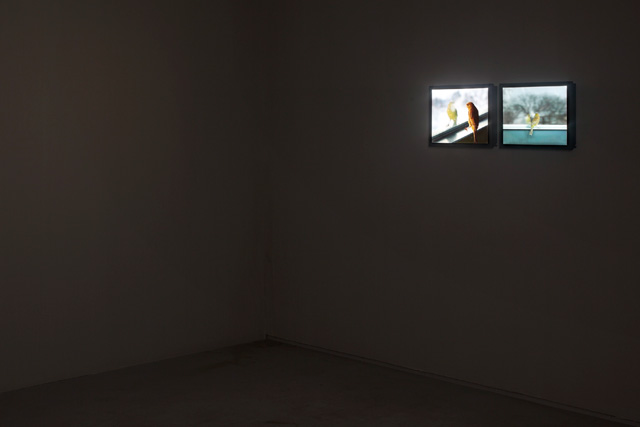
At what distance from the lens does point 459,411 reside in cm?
445

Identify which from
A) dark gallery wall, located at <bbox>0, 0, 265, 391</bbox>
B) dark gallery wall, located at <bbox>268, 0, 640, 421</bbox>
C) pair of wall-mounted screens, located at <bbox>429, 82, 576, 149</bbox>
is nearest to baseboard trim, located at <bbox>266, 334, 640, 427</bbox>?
dark gallery wall, located at <bbox>268, 0, 640, 421</bbox>

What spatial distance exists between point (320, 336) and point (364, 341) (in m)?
0.44

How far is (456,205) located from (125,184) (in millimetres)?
2266

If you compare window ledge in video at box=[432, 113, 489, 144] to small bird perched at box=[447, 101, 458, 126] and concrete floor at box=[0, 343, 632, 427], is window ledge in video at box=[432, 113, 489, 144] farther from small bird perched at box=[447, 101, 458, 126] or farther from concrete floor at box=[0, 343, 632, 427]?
concrete floor at box=[0, 343, 632, 427]

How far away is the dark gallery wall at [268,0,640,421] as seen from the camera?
4.30 m

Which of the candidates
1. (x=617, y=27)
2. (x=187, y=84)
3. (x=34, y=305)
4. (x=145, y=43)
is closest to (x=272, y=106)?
(x=187, y=84)

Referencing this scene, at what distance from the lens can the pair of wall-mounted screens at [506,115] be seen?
174 inches

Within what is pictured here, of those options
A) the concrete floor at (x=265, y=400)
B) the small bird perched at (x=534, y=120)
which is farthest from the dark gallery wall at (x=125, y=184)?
the small bird perched at (x=534, y=120)

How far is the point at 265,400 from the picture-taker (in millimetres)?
4660

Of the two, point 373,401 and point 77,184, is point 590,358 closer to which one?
point 373,401

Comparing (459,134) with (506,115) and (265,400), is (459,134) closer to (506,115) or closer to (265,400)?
(506,115)

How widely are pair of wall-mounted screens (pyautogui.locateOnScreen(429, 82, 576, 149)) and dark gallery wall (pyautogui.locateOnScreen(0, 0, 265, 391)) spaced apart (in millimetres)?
1739

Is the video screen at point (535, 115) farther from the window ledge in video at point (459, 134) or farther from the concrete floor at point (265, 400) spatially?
the concrete floor at point (265, 400)

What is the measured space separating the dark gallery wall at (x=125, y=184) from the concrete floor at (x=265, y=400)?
356 millimetres
